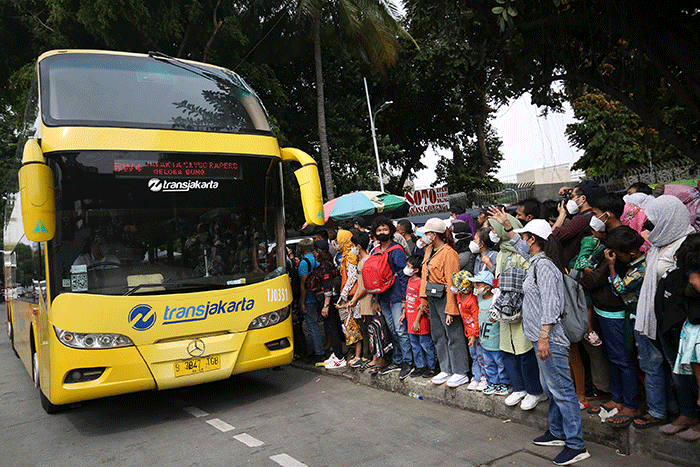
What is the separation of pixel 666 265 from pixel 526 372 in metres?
1.69

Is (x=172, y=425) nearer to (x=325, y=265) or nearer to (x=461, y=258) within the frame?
(x=325, y=265)

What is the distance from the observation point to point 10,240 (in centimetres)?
993

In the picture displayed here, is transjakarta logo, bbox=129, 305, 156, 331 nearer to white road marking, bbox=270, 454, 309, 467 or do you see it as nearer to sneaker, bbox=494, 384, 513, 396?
white road marking, bbox=270, 454, 309, 467

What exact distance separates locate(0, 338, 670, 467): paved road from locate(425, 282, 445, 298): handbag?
1.19 meters

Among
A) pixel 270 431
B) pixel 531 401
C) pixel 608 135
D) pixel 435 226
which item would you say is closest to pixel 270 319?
pixel 270 431

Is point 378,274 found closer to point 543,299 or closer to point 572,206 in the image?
point 572,206

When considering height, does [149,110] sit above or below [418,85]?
below

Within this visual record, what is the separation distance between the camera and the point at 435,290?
20.2 feet

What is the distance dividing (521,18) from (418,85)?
16244mm

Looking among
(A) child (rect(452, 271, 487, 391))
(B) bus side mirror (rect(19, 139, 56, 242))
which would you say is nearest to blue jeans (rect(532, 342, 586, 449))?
(A) child (rect(452, 271, 487, 391))

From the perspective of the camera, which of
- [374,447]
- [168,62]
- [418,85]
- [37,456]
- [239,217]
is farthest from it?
[418,85]

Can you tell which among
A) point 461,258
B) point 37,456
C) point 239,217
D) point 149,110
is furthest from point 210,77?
point 37,456

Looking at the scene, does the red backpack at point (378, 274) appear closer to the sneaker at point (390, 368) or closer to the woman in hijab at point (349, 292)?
the woman in hijab at point (349, 292)

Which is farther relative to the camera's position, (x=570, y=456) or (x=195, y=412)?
(x=195, y=412)
